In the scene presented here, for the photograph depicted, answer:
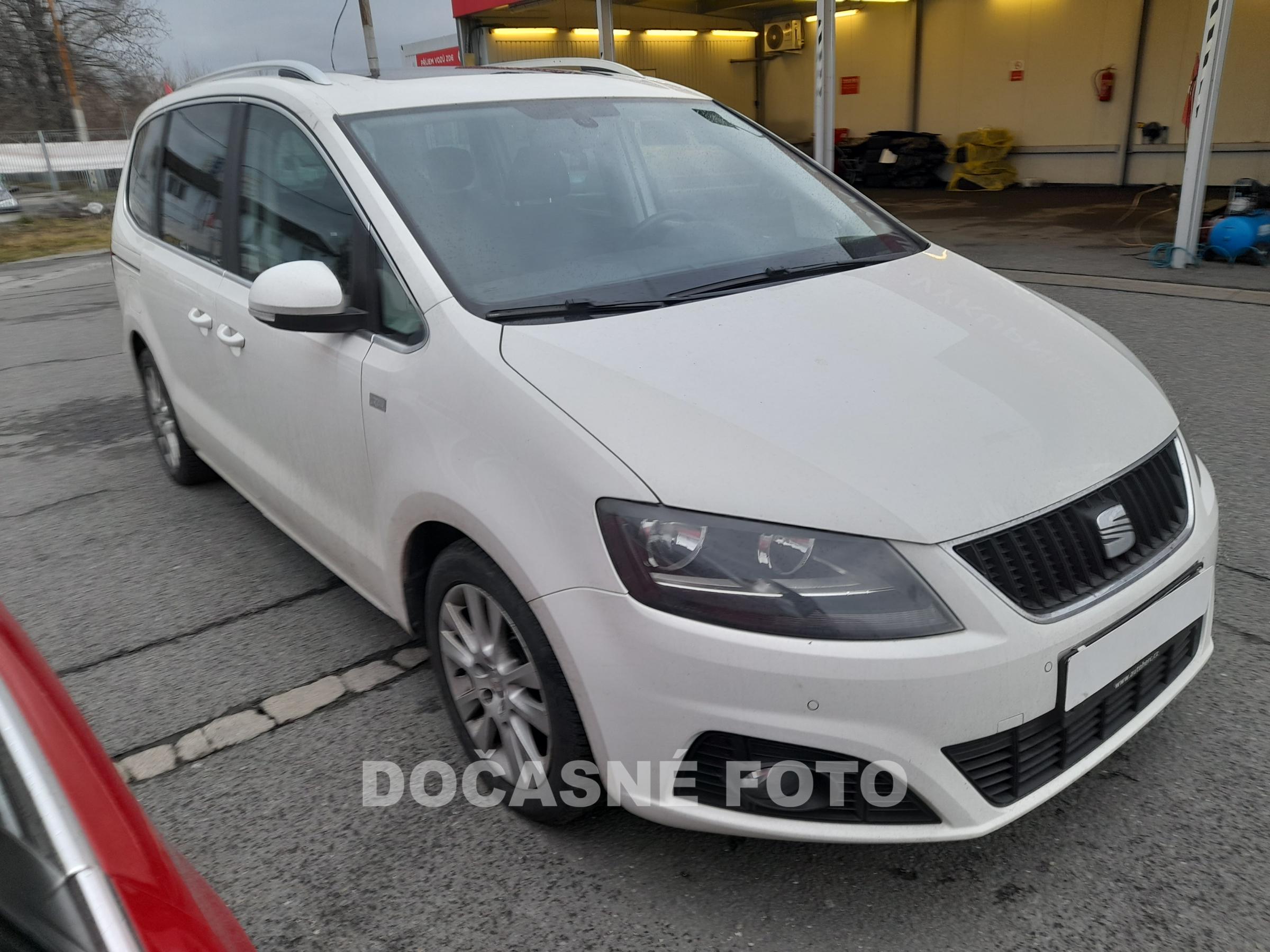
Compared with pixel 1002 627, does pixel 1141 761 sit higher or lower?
lower

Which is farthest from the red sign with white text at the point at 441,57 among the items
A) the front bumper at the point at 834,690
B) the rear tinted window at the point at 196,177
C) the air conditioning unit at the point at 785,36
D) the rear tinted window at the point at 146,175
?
the front bumper at the point at 834,690

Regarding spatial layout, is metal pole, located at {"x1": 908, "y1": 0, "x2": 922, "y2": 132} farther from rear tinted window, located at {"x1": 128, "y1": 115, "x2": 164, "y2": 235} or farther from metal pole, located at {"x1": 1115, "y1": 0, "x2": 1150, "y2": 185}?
rear tinted window, located at {"x1": 128, "y1": 115, "x2": 164, "y2": 235}

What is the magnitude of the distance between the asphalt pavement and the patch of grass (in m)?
16.4

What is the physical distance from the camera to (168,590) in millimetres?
3842

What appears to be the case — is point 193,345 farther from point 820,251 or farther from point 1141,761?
point 1141,761

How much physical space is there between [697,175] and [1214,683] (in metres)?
2.14

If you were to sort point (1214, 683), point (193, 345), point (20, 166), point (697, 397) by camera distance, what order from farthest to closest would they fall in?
point (20, 166) → point (193, 345) → point (1214, 683) → point (697, 397)

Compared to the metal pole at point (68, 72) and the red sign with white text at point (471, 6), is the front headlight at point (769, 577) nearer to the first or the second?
the red sign with white text at point (471, 6)

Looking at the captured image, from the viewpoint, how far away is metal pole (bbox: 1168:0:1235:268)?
8.39 metres

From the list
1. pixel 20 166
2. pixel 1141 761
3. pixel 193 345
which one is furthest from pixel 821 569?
pixel 20 166

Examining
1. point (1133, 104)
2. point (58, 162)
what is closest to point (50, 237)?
point (58, 162)

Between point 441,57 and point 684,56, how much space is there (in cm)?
593

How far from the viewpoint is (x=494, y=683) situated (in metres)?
2.36

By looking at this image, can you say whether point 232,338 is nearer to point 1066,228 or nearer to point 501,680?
point 501,680
